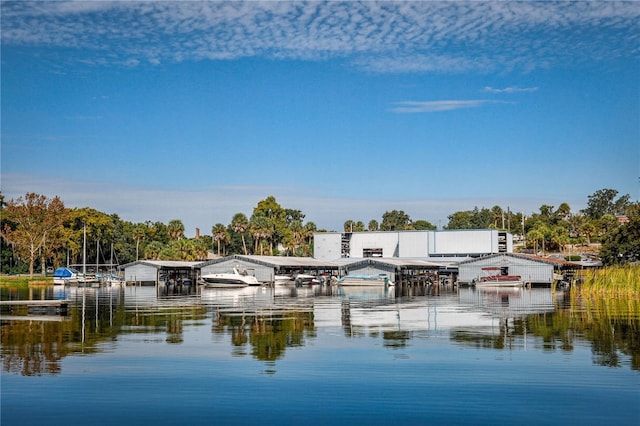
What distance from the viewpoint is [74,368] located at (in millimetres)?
18453

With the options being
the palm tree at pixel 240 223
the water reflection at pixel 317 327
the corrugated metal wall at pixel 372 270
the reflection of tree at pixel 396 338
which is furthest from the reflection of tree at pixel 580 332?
the palm tree at pixel 240 223

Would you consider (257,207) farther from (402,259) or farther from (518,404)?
(518,404)

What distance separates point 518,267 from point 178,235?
7342cm

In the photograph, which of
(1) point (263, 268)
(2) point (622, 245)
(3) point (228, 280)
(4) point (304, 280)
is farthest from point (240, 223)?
(2) point (622, 245)

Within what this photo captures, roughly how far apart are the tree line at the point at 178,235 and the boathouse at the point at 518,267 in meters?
6.73

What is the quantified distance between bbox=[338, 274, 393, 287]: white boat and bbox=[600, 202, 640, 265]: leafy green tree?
26.3m

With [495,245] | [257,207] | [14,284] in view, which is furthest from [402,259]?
[257,207]

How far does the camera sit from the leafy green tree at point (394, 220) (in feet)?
612

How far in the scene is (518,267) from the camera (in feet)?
277

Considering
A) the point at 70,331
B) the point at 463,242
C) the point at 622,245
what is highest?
the point at 463,242

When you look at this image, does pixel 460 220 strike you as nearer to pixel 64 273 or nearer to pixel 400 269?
pixel 400 269

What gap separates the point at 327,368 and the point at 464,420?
6.18m

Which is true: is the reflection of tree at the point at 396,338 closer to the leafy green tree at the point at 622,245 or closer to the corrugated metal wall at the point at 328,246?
the leafy green tree at the point at 622,245

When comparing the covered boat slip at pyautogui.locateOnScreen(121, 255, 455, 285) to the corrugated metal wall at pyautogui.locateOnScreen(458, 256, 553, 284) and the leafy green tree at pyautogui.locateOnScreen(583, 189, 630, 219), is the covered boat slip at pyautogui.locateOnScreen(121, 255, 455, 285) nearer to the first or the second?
the corrugated metal wall at pyautogui.locateOnScreen(458, 256, 553, 284)
